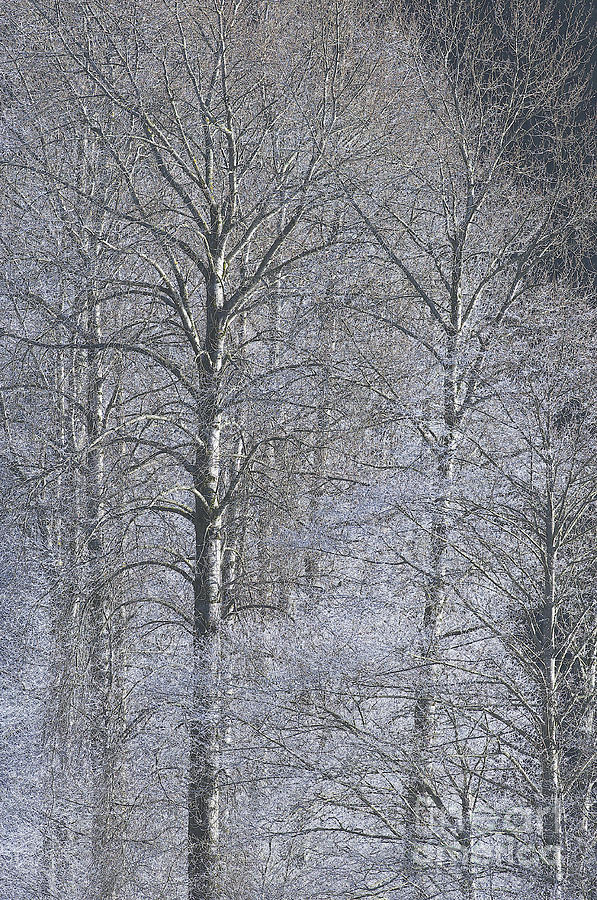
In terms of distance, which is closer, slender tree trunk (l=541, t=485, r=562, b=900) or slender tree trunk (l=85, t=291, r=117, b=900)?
slender tree trunk (l=541, t=485, r=562, b=900)

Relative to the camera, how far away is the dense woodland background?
28.5ft

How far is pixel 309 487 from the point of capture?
1238 centimetres

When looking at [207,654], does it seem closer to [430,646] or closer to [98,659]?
[98,659]

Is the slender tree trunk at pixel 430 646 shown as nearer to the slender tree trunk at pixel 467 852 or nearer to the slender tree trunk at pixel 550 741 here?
the slender tree trunk at pixel 467 852

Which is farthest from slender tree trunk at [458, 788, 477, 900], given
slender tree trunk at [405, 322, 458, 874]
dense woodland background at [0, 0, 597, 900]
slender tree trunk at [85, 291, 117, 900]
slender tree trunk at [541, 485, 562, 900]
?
slender tree trunk at [85, 291, 117, 900]

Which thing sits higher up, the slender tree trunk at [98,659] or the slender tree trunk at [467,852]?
the slender tree trunk at [98,659]

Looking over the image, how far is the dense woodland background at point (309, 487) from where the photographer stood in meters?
8.68

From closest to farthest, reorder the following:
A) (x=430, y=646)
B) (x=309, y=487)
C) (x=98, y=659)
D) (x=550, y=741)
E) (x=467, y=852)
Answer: (x=550, y=741) < (x=467, y=852) < (x=98, y=659) < (x=430, y=646) < (x=309, y=487)

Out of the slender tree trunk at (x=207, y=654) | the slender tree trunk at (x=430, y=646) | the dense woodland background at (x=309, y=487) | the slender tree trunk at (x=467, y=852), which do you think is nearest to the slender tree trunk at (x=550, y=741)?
the dense woodland background at (x=309, y=487)

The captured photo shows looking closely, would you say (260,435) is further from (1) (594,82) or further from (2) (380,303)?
(1) (594,82)

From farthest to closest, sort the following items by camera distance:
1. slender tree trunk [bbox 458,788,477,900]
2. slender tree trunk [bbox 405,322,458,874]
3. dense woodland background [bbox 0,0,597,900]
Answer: slender tree trunk [bbox 405,322,458,874]
dense woodland background [bbox 0,0,597,900]
slender tree trunk [bbox 458,788,477,900]

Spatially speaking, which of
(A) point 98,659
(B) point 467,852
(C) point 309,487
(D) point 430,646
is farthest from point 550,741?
(C) point 309,487

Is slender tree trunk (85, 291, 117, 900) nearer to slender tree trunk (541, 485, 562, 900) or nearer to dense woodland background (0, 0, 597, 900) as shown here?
dense woodland background (0, 0, 597, 900)

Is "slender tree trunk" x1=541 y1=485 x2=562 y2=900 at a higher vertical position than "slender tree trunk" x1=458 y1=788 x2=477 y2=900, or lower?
higher
